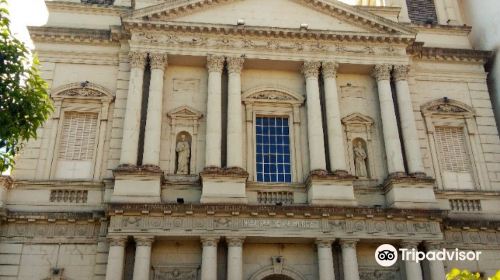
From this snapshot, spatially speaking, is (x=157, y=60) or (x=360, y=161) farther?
(x=157, y=60)

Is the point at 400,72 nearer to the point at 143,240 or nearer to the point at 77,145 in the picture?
the point at 143,240

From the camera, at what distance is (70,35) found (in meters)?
23.1

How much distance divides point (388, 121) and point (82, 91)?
43.0ft

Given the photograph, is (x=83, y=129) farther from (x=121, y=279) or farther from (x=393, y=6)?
(x=393, y=6)

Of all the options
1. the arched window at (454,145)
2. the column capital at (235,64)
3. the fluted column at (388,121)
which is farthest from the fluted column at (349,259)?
the column capital at (235,64)

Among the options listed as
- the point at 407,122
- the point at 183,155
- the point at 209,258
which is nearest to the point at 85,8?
the point at 183,155

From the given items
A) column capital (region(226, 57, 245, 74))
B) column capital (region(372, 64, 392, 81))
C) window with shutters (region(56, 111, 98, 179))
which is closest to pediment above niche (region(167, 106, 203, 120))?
column capital (region(226, 57, 245, 74))

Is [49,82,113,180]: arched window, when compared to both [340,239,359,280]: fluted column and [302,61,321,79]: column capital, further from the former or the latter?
[340,239,359,280]: fluted column

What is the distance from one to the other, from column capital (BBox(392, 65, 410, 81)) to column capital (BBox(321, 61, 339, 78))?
8.63 feet

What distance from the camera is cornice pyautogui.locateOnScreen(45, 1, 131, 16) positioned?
24.4 meters

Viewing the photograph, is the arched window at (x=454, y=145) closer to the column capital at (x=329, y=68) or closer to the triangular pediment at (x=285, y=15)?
the triangular pediment at (x=285, y=15)

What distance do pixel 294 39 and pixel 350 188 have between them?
24.1ft

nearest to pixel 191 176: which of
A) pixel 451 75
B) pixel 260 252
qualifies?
pixel 260 252

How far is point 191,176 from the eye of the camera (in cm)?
2072
